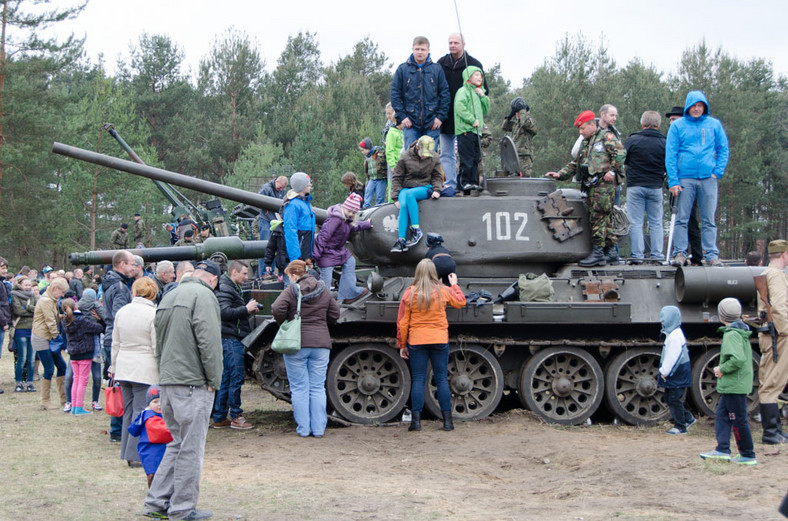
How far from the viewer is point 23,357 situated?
15.1 meters

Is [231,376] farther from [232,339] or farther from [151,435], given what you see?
[151,435]

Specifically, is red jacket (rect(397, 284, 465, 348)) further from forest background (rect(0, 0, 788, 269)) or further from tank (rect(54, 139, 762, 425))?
forest background (rect(0, 0, 788, 269))

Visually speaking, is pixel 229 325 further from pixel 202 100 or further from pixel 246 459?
pixel 202 100

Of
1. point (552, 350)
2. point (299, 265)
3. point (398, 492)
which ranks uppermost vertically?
point (299, 265)

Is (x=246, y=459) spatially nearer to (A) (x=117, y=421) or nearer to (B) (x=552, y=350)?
(A) (x=117, y=421)

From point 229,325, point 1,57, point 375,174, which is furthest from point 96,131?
point 229,325

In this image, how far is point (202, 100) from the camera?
51250 millimetres

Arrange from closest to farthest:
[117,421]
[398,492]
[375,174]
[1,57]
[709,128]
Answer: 1. [398,492]
2. [117,421]
3. [709,128]
4. [375,174]
5. [1,57]

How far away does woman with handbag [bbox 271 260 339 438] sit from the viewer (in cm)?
1052

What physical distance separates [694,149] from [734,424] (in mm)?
4743

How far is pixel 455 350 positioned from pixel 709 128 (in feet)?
15.7

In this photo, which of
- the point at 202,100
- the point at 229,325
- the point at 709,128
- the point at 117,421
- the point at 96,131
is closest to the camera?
the point at 117,421

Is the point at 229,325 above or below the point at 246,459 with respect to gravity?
above

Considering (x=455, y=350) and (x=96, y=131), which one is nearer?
(x=455, y=350)
